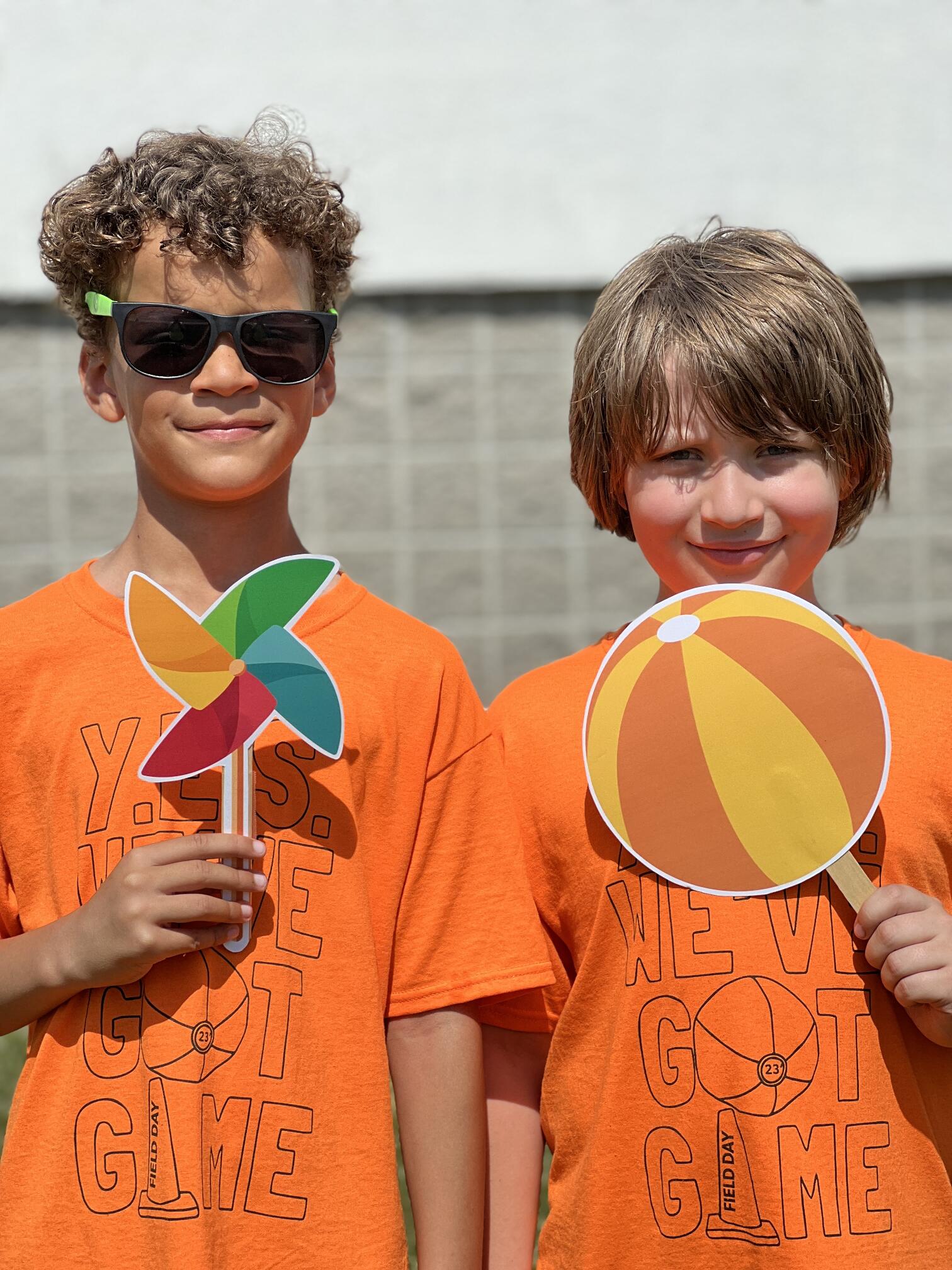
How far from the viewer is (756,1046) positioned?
1.64 metres

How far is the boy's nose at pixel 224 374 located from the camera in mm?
1695

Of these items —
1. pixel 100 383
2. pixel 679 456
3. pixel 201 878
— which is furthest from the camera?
pixel 100 383

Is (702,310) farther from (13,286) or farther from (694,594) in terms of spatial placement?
(13,286)

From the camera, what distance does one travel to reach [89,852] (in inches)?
65.2

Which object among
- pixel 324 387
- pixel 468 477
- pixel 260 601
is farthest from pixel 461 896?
pixel 468 477

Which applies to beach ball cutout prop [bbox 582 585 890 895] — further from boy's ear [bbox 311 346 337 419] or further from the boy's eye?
boy's ear [bbox 311 346 337 419]

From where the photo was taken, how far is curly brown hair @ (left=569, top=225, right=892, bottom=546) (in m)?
1.76

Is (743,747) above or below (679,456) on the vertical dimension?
below

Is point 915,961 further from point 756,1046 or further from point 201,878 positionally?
point 201,878

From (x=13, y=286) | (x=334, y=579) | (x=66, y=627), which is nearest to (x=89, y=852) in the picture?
(x=66, y=627)

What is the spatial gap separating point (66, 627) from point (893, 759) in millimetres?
1011

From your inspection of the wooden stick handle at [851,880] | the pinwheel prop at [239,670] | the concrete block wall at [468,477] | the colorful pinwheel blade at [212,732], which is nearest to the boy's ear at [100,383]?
the pinwheel prop at [239,670]

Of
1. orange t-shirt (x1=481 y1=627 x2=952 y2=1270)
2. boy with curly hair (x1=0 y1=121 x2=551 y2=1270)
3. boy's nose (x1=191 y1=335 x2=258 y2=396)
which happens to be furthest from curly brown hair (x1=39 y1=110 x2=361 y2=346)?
orange t-shirt (x1=481 y1=627 x2=952 y2=1270)

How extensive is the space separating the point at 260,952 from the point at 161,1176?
0.26 meters
